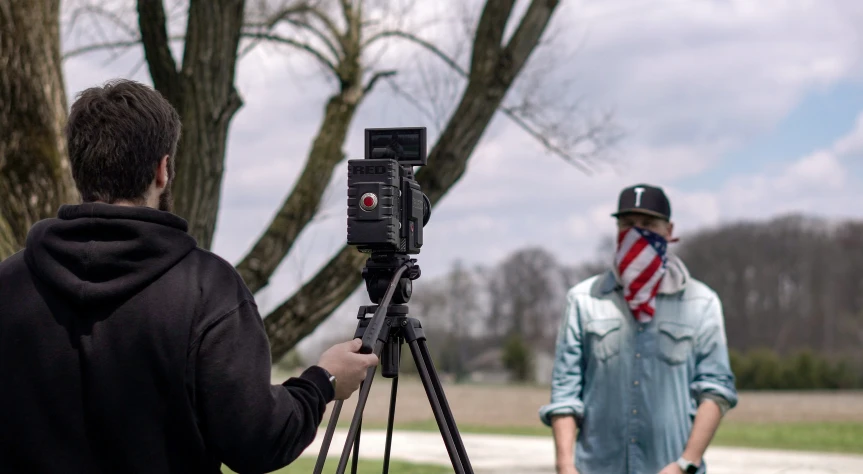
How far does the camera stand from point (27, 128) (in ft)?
18.1

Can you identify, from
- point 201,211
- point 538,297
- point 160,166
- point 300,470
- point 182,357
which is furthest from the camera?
point 538,297

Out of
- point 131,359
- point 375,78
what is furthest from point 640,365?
point 375,78

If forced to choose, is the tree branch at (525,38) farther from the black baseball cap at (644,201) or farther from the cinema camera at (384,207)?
the cinema camera at (384,207)

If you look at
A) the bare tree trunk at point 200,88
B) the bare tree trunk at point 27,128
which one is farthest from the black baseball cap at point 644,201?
the bare tree trunk at point 27,128

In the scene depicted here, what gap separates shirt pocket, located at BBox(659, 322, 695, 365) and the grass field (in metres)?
5.06

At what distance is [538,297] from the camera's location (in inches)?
3051

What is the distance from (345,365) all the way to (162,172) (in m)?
0.53

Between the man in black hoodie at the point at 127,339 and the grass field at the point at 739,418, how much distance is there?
669cm

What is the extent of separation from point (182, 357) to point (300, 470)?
8516 millimetres

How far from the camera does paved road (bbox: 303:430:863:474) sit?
1034 cm

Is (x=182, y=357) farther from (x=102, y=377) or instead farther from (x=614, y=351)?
(x=614, y=351)

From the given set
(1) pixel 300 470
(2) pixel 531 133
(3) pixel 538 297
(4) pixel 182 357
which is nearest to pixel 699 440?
(4) pixel 182 357

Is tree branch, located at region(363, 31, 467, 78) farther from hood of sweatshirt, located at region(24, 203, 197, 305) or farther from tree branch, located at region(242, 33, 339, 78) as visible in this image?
hood of sweatshirt, located at region(24, 203, 197, 305)

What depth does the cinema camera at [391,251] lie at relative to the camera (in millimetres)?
2570
